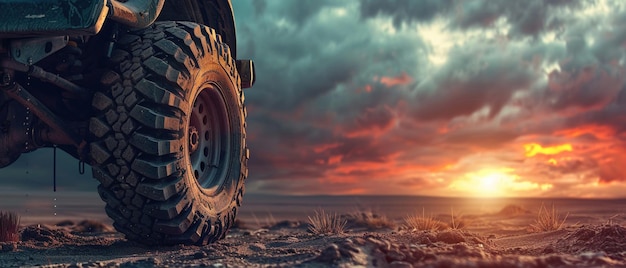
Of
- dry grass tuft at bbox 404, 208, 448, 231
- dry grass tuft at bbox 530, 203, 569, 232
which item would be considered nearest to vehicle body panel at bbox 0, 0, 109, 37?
dry grass tuft at bbox 404, 208, 448, 231

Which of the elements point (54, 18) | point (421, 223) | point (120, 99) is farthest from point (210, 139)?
point (421, 223)

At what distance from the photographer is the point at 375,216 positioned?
13.5 metres

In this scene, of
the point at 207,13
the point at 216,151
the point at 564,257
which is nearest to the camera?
the point at 564,257

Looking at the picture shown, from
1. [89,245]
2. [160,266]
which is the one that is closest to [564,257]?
[160,266]

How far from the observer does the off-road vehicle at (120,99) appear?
18.4ft

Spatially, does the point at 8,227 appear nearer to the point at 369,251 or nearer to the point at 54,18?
the point at 54,18

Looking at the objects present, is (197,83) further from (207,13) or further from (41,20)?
(207,13)

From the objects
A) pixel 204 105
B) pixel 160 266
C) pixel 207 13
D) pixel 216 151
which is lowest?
pixel 160 266

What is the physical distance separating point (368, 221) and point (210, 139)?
5.63 meters

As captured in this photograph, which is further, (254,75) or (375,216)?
(375,216)

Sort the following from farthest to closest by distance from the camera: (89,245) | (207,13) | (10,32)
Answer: (207,13)
(89,245)
(10,32)

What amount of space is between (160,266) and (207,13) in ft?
15.3

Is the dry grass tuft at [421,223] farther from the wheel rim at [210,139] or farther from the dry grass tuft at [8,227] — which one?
the dry grass tuft at [8,227]

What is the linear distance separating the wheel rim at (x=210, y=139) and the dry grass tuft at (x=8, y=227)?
7.50ft
